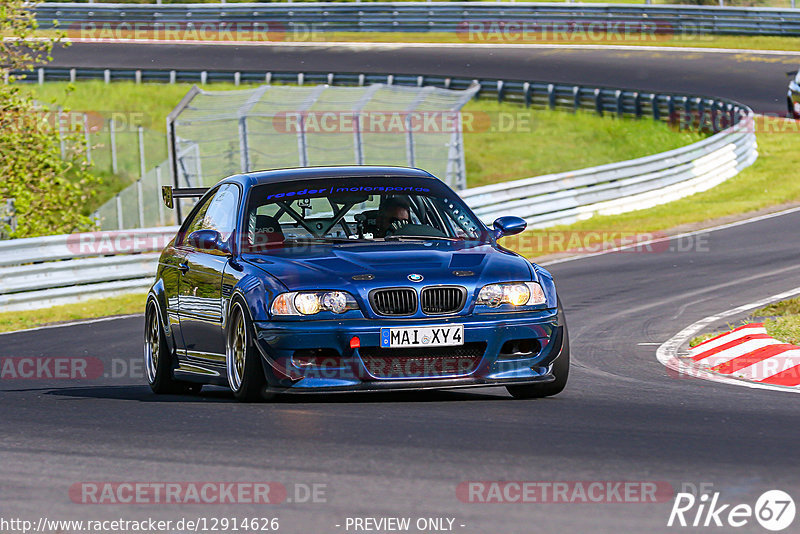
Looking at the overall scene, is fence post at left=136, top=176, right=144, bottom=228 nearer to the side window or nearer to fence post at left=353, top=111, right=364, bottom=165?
fence post at left=353, top=111, right=364, bottom=165

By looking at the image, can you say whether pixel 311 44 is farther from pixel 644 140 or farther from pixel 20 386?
pixel 20 386

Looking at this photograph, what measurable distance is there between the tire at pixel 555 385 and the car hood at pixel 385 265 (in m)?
0.50

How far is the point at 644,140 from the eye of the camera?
125ft

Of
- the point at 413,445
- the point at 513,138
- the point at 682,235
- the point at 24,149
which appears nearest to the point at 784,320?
the point at 413,445

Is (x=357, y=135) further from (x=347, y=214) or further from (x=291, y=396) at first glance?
(x=291, y=396)

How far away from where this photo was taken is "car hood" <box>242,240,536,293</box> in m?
7.91

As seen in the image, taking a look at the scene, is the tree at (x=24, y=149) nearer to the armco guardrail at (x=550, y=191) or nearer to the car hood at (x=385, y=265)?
the armco guardrail at (x=550, y=191)

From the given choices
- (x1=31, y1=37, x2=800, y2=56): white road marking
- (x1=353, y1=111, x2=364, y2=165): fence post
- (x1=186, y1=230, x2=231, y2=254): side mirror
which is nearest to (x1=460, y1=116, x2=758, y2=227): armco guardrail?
(x1=353, y1=111, x2=364, y2=165): fence post

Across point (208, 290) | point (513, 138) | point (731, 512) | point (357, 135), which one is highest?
point (731, 512)

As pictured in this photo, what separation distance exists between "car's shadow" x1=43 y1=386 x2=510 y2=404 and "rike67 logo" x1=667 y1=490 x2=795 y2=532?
3.16m

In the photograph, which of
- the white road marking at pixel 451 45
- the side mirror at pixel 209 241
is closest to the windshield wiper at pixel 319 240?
the side mirror at pixel 209 241

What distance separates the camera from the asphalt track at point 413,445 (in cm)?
533

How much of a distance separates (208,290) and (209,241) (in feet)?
1.08

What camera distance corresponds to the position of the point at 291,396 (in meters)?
8.52
